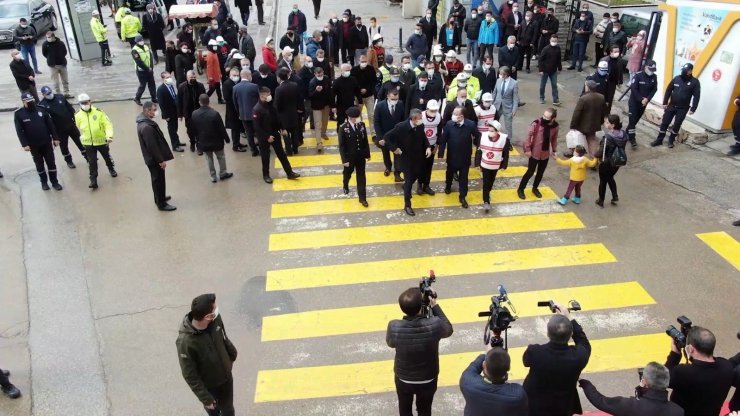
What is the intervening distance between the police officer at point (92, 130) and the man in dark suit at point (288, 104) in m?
3.16

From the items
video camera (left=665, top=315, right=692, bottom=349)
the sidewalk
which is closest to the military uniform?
the sidewalk

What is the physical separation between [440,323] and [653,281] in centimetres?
462

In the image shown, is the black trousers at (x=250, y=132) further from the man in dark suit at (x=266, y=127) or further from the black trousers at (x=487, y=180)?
the black trousers at (x=487, y=180)

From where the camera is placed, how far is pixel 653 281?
809cm

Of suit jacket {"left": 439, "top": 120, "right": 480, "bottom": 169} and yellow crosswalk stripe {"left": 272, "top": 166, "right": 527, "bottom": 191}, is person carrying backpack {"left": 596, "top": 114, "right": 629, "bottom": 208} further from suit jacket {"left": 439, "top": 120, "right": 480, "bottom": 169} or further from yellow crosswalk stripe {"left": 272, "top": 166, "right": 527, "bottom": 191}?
suit jacket {"left": 439, "top": 120, "right": 480, "bottom": 169}

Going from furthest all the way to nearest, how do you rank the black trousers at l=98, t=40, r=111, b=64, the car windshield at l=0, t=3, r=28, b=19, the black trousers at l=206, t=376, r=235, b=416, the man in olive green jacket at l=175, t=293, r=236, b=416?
the car windshield at l=0, t=3, r=28, b=19
the black trousers at l=98, t=40, r=111, b=64
the black trousers at l=206, t=376, r=235, b=416
the man in olive green jacket at l=175, t=293, r=236, b=416

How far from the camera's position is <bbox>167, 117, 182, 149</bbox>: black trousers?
12288mm

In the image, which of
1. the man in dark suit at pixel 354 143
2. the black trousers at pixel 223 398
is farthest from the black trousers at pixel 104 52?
the black trousers at pixel 223 398

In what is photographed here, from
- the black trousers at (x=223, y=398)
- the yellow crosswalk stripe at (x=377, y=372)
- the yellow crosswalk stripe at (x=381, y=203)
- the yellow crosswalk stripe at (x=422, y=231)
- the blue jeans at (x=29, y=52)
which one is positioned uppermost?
the blue jeans at (x=29, y=52)

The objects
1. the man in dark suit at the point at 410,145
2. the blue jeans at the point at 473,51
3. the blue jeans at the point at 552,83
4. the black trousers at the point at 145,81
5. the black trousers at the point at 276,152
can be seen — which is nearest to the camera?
the man in dark suit at the point at 410,145

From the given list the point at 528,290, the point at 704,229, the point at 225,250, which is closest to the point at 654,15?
the point at 704,229

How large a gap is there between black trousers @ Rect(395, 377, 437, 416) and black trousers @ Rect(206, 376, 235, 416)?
1.54m

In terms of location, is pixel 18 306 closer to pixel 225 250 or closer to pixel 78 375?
pixel 78 375

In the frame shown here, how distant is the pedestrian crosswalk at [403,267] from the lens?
6684 mm
